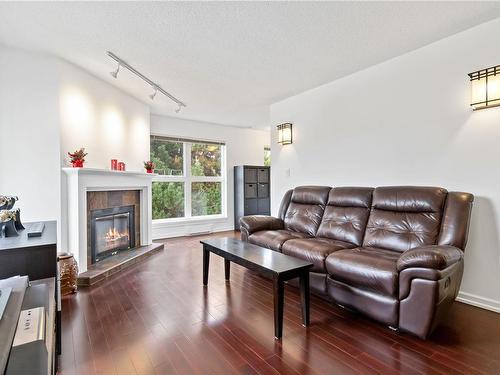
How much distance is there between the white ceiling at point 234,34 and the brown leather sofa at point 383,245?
4.85ft

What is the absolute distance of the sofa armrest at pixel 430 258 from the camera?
1.76 meters

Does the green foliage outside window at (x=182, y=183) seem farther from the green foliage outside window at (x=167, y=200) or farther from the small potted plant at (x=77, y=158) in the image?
the small potted plant at (x=77, y=158)

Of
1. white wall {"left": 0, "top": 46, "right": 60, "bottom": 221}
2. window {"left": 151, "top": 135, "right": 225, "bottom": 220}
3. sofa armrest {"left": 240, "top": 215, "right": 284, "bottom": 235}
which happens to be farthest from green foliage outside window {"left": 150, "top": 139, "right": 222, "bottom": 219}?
sofa armrest {"left": 240, "top": 215, "right": 284, "bottom": 235}

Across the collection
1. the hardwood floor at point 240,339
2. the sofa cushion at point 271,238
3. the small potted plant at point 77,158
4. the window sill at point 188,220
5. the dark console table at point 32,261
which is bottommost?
the hardwood floor at point 240,339

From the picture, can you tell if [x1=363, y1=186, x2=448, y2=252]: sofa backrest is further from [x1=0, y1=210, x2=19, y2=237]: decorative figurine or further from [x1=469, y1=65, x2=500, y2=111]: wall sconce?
[x1=0, y1=210, x2=19, y2=237]: decorative figurine

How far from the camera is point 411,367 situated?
5.32 ft

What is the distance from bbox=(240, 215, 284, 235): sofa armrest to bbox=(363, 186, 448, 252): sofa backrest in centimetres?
118

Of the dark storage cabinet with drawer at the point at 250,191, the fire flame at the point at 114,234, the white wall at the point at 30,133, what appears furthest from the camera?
the dark storage cabinet with drawer at the point at 250,191

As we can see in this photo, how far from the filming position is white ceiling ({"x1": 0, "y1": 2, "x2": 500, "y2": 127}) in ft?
7.07

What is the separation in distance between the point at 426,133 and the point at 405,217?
0.92 meters

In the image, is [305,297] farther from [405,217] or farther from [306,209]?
[306,209]

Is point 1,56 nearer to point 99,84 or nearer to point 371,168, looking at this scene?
point 99,84

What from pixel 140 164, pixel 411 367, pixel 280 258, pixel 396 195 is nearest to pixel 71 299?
pixel 280 258

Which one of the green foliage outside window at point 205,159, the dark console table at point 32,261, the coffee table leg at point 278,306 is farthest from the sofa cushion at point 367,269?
the green foliage outside window at point 205,159
